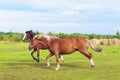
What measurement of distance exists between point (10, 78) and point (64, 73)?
2891mm

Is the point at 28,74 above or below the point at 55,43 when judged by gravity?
below

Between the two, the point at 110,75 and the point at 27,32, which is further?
the point at 27,32

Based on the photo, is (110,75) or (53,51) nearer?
(110,75)

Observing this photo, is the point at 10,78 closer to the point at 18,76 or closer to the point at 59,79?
the point at 18,76

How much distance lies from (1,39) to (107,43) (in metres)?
21.4

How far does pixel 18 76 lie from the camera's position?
635 inches

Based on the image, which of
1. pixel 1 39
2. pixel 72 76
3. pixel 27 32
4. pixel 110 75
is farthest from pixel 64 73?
pixel 1 39

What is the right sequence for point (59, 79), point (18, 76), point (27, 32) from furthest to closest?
point (27, 32) → point (18, 76) → point (59, 79)

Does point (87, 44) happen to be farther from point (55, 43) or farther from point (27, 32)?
point (27, 32)

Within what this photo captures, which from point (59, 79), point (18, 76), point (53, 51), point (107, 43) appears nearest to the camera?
point (59, 79)

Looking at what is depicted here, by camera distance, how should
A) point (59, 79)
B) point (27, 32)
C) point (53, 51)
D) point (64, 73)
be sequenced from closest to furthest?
1. point (59, 79)
2. point (64, 73)
3. point (53, 51)
4. point (27, 32)

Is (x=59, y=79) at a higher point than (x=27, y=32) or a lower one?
lower

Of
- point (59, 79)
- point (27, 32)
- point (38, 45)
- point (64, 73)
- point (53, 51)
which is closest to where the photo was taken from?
point (59, 79)

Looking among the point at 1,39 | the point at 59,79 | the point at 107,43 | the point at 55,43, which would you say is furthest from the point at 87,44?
the point at 1,39
